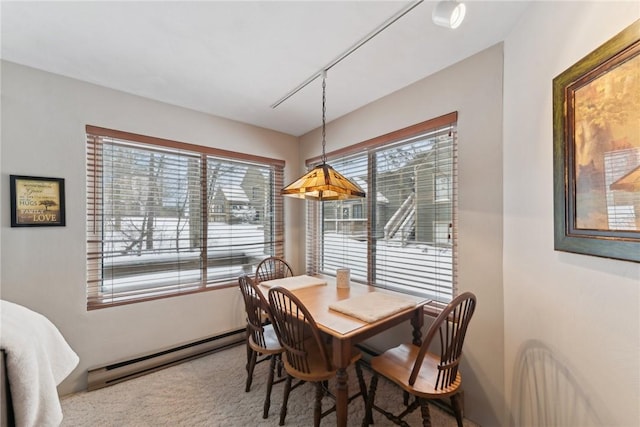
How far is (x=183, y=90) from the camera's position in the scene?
2324mm

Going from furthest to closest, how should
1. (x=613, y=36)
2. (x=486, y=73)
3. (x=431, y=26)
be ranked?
(x=486, y=73), (x=431, y=26), (x=613, y=36)

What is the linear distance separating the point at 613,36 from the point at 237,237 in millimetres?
3083

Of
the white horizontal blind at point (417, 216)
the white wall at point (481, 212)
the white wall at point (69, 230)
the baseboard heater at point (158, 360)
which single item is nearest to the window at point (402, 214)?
the white horizontal blind at point (417, 216)

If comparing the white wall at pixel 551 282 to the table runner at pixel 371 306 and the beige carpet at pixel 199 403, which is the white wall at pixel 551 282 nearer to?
the table runner at pixel 371 306

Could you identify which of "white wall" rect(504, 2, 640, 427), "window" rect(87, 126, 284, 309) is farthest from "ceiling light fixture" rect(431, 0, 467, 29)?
"window" rect(87, 126, 284, 309)

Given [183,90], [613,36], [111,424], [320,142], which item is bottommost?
[111,424]

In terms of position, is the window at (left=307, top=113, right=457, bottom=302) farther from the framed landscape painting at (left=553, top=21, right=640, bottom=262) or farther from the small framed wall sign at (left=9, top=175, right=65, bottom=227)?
the small framed wall sign at (left=9, top=175, right=65, bottom=227)

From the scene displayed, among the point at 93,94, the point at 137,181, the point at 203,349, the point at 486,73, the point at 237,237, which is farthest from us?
the point at 237,237

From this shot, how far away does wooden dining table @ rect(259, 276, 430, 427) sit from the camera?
1462 mm

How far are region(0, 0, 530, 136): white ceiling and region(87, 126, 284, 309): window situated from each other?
60 cm

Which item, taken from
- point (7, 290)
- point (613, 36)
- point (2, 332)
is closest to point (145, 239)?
point (7, 290)

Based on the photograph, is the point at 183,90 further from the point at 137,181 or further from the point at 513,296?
the point at 513,296

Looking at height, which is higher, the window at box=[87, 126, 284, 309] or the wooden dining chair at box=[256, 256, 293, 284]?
the window at box=[87, 126, 284, 309]

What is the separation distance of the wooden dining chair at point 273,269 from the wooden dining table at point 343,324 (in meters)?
0.78
